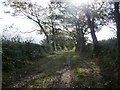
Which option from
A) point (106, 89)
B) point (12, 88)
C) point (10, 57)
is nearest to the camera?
point (106, 89)

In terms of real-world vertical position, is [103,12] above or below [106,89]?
above

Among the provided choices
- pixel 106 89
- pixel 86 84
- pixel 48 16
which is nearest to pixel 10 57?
pixel 86 84

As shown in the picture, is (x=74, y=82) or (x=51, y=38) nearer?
(x=74, y=82)

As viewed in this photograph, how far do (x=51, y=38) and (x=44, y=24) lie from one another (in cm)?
870

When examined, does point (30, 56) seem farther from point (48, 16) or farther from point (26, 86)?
point (48, 16)

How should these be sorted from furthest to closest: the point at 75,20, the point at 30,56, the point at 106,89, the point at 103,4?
the point at 75,20, the point at 103,4, the point at 30,56, the point at 106,89

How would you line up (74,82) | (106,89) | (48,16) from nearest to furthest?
(106,89)
(74,82)
(48,16)

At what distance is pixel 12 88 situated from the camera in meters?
10.5

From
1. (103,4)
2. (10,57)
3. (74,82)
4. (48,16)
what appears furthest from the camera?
(48,16)

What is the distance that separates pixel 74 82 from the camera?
1121cm

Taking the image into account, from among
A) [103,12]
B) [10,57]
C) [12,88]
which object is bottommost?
[12,88]

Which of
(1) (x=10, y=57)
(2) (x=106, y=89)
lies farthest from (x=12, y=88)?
(1) (x=10, y=57)

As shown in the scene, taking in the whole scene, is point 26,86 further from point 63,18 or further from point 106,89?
point 63,18

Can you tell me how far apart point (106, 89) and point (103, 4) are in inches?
734
